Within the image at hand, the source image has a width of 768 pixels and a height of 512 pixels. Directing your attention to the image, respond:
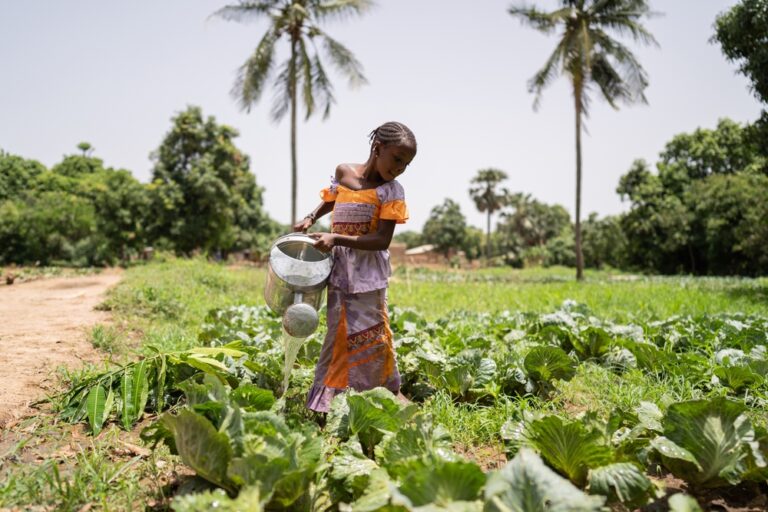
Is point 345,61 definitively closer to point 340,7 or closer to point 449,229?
point 340,7

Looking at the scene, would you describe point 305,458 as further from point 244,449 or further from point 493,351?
point 493,351

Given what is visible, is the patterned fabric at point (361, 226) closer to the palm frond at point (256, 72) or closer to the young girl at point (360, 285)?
the young girl at point (360, 285)

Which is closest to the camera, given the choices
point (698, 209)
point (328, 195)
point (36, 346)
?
point (328, 195)

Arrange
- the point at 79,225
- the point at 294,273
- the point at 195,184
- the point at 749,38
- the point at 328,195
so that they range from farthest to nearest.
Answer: the point at 195,184
the point at 79,225
the point at 749,38
the point at 328,195
the point at 294,273

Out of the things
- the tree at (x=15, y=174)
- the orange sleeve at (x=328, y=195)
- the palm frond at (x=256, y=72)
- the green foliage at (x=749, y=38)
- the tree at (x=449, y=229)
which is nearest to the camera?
the orange sleeve at (x=328, y=195)

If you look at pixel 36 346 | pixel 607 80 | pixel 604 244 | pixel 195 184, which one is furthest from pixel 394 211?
pixel 604 244

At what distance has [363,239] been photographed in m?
2.03

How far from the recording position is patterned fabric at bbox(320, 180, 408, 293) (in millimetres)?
2114

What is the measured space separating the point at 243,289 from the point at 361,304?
718 centimetres

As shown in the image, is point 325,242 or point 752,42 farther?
point 752,42

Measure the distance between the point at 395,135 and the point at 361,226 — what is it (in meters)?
0.43

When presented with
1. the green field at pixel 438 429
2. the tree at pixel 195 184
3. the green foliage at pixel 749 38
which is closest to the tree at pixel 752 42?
the green foliage at pixel 749 38

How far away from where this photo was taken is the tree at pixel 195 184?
63.7 ft

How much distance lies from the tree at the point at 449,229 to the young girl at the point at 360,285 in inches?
1695
